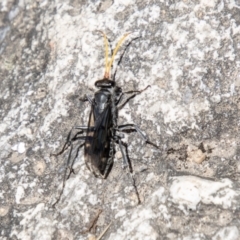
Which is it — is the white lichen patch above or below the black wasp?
below

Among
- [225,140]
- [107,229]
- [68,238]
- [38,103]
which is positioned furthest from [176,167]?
[38,103]

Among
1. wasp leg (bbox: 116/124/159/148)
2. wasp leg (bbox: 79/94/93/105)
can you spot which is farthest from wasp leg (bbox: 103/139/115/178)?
wasp leg (bbox: 79/94/93/105)

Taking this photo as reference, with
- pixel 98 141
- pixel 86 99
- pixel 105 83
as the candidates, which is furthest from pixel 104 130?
pixel 105 83

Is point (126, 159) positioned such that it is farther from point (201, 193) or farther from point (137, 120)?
point (201, 193)

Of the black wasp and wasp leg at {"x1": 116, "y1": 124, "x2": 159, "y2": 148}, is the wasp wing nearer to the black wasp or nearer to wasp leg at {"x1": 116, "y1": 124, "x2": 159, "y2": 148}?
the black wasp

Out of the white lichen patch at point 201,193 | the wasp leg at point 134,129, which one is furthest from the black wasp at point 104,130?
the white lichen patch at point 201,193

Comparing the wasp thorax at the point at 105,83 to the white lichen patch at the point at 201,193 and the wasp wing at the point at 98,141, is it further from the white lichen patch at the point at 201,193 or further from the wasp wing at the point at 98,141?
the white lichen patch at the point at 201,193
